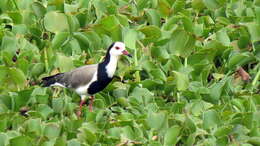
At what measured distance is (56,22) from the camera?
947 centimetres

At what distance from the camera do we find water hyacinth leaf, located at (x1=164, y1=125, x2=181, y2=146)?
7609mm

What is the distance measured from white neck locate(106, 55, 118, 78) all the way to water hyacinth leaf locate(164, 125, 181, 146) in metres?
1.01

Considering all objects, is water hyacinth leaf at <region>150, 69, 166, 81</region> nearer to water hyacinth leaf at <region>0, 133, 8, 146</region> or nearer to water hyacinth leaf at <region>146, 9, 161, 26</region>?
water hyacinth leaf at <region>146, 9, 161, 26</region>

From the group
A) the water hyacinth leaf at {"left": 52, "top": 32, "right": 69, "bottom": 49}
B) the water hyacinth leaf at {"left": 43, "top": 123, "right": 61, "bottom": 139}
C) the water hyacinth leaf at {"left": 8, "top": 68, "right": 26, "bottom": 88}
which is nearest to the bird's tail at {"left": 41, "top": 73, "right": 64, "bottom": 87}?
the water hyacinth leaf at {"left": 8, "top": 68, "right": 26, "bottom": 88}

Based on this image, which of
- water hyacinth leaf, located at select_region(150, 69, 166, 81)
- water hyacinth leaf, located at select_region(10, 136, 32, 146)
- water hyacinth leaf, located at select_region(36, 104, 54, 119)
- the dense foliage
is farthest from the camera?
water hyacinth leaf, located at select_region(150, 69, 166, 81)

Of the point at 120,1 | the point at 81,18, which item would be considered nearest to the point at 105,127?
the point at 81,18

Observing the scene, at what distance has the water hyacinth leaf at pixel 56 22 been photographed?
9.43 meters

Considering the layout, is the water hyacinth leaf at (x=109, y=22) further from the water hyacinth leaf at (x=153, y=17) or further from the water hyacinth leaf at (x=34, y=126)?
the water hyacinth leaf at (x=34, y=126)

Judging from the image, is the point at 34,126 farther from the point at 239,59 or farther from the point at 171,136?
the point at 239,59

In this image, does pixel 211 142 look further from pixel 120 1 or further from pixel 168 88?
pixel 120 1

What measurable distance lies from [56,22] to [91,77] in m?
1.29

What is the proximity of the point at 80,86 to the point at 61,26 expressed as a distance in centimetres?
127

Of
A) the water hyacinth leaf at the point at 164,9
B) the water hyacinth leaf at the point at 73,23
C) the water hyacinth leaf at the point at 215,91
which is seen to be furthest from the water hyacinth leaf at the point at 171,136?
the water hyacinth leaf at the point at 164,9

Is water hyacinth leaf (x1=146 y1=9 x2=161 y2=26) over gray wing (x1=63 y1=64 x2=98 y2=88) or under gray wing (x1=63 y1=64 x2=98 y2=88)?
over
